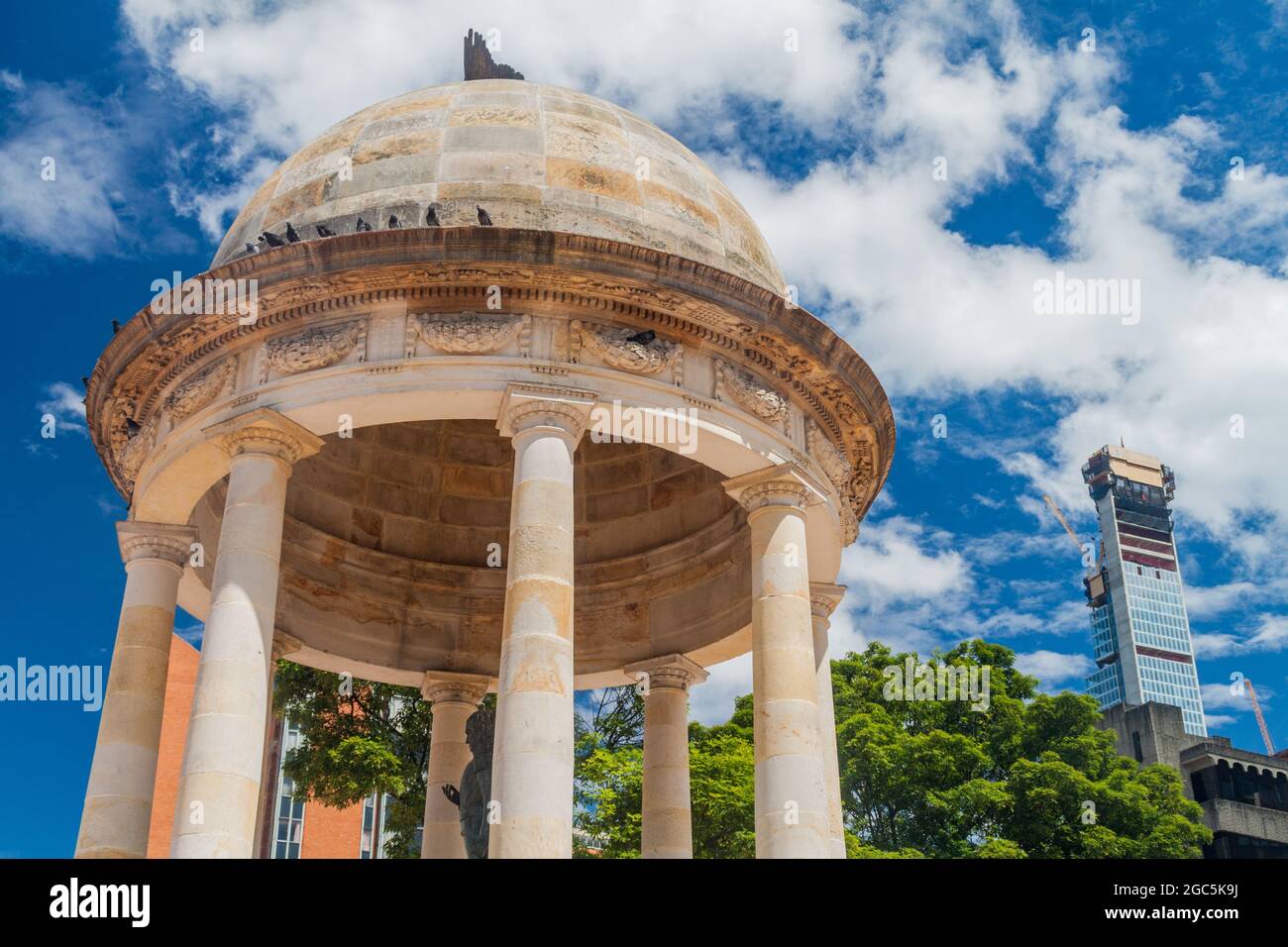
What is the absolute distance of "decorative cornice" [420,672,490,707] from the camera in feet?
112

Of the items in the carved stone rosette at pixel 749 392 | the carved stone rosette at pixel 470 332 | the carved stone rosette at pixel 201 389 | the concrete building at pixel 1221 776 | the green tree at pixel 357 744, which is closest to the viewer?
the carved stone rosette at pixel 470 332

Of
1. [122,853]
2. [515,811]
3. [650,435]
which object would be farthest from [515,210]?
[122,853]

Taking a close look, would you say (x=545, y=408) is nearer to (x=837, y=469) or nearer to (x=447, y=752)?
(x=837, y=469)

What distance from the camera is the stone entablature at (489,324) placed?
24875mm

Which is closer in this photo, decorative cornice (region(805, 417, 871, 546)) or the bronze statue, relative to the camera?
decorative cornice (region(805, 417, 871, 546))

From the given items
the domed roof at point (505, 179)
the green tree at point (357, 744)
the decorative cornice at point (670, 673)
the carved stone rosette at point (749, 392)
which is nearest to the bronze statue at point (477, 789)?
the decorative cornice at point (670, 673)

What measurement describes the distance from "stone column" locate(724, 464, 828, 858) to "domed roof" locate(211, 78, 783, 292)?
4700mm

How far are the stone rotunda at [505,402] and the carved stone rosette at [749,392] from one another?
68 mm

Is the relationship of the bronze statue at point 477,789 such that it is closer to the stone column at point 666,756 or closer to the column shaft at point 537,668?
the stone column at point 666,756

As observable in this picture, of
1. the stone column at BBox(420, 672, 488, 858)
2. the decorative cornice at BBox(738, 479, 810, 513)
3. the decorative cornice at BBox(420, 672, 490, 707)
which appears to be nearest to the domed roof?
the decorative cornice at BBox(738, 479, 810, 513)

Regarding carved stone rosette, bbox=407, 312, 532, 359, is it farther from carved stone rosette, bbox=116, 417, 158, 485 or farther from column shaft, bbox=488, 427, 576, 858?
carved stone rosette, bbox=116, 417, 158, 485
